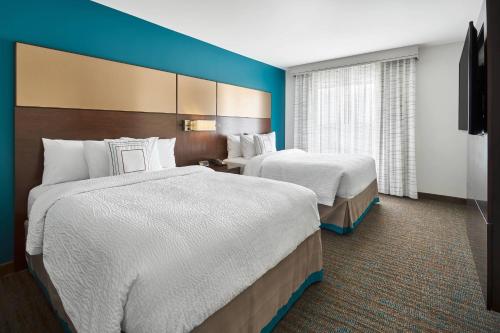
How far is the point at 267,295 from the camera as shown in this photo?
1.51 meters

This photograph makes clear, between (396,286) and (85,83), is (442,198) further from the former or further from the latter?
(85,83)

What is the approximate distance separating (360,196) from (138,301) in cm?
312

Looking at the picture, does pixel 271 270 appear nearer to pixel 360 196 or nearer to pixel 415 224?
pixel 360 196

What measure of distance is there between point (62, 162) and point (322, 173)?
270 cm

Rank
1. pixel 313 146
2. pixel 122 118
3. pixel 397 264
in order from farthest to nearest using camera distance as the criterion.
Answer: pixel 313 146, pixel 122 118, pixel 397 264

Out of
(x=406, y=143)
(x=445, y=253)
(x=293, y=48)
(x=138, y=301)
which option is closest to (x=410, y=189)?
(x=406, y=143)

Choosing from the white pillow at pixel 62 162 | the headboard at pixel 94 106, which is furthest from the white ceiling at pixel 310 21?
the white pillow at pixel 62 162

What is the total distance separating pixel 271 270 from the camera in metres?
1.55

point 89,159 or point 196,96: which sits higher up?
point 196,96

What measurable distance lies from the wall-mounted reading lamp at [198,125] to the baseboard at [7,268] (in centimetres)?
233

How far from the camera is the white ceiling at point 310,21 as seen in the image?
2912 millimetres

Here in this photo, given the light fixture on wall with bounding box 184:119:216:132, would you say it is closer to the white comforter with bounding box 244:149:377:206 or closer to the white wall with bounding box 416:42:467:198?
the white comforter with bounding box 244:149:377:206

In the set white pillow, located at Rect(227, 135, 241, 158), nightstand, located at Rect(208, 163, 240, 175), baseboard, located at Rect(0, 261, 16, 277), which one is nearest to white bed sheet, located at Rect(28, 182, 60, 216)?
baseboard, located at Rect(0, 261, 16, 277)

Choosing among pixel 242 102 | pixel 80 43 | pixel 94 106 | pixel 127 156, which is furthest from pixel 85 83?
pixel 242 102
